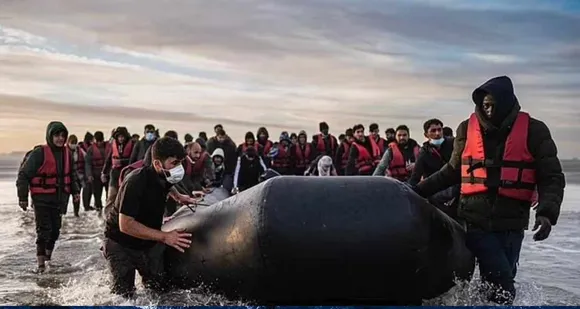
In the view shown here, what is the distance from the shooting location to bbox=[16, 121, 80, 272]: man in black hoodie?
800 centimetres

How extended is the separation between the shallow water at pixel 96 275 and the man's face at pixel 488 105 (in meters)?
1.24

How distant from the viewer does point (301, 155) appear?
703 inches

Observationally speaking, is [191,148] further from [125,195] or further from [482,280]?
[482,280]

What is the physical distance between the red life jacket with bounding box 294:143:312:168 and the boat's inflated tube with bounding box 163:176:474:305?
12590mm

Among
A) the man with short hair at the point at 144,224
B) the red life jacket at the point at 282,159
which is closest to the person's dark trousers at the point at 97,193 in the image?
the red life jacket at the point at 282,159

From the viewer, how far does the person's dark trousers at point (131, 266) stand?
5.66 meters

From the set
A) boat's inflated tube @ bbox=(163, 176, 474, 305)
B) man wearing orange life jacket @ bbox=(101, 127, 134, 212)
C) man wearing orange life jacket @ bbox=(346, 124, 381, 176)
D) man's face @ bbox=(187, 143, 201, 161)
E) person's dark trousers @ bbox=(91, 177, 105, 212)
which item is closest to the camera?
boat's inflated tube @ bbox=(163, 176, 474, 305)

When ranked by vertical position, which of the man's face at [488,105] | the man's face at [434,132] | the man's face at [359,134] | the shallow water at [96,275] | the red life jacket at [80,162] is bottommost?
the shallow water at [96,275]

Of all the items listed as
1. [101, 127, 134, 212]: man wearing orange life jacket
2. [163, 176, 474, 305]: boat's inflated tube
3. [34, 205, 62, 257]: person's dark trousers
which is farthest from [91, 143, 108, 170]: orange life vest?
[163, 176, 474, 305]: boat's inflated tube

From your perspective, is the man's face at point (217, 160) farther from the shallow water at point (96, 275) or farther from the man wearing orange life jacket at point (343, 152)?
the man wearing orange life jacket at point (343, 152)

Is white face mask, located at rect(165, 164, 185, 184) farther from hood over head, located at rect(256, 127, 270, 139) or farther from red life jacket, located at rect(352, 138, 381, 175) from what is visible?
hood over head, located at rect(256, 127, 270, 139)

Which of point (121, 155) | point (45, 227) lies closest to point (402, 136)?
point (45, 227)

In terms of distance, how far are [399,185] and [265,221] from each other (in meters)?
0.96

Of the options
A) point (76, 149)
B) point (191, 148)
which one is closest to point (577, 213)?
point (191, 148)
